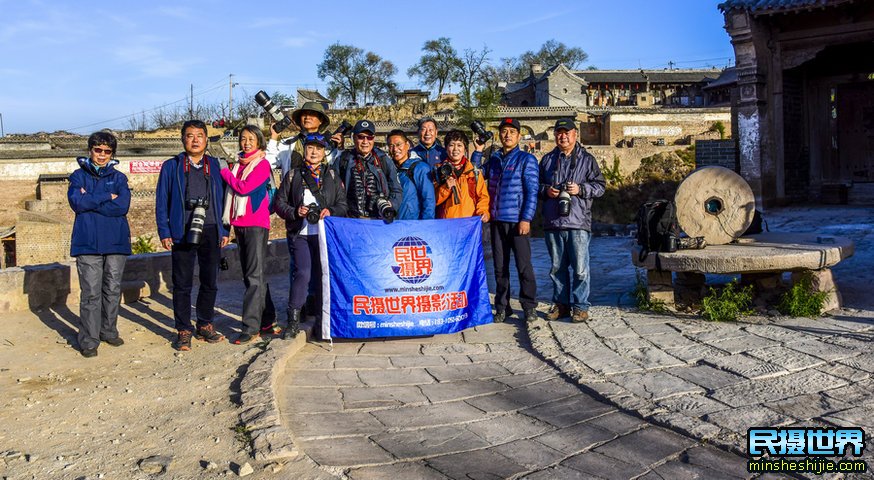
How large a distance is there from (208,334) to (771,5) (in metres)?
12.0

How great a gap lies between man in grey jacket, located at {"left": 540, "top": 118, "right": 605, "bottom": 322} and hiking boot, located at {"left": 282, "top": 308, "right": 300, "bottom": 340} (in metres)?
2.49

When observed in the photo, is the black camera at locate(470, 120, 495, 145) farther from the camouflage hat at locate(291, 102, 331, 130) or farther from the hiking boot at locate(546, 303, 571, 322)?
the hiking boot at locate(546, 303, 571, 322)

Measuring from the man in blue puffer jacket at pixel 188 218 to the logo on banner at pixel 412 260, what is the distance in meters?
1.61

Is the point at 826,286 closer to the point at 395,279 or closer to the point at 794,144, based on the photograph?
the point at 395,279

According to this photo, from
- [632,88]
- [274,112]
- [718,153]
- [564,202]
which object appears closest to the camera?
[564,202]

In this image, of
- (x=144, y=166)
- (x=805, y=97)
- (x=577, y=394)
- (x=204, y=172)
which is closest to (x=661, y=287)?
(x=577, y=394)

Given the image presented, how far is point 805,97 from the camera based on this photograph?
50.2 feet

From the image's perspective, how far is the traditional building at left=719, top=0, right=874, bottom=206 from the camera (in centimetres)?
1355

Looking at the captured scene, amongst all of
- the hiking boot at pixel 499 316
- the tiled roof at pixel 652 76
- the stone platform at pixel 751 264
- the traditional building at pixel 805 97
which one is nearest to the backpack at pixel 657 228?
the stone platform at pixel 751 264

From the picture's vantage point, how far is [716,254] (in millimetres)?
6738

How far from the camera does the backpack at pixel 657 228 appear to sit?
7043 millimetres

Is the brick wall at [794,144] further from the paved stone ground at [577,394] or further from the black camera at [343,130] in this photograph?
the black camera at [343,130]

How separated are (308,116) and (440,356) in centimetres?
284

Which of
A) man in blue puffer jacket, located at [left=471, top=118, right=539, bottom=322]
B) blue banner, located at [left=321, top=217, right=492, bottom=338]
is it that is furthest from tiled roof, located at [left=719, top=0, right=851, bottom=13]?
blue banner, located at [left=321, top=217, right=492, bottom=338]
